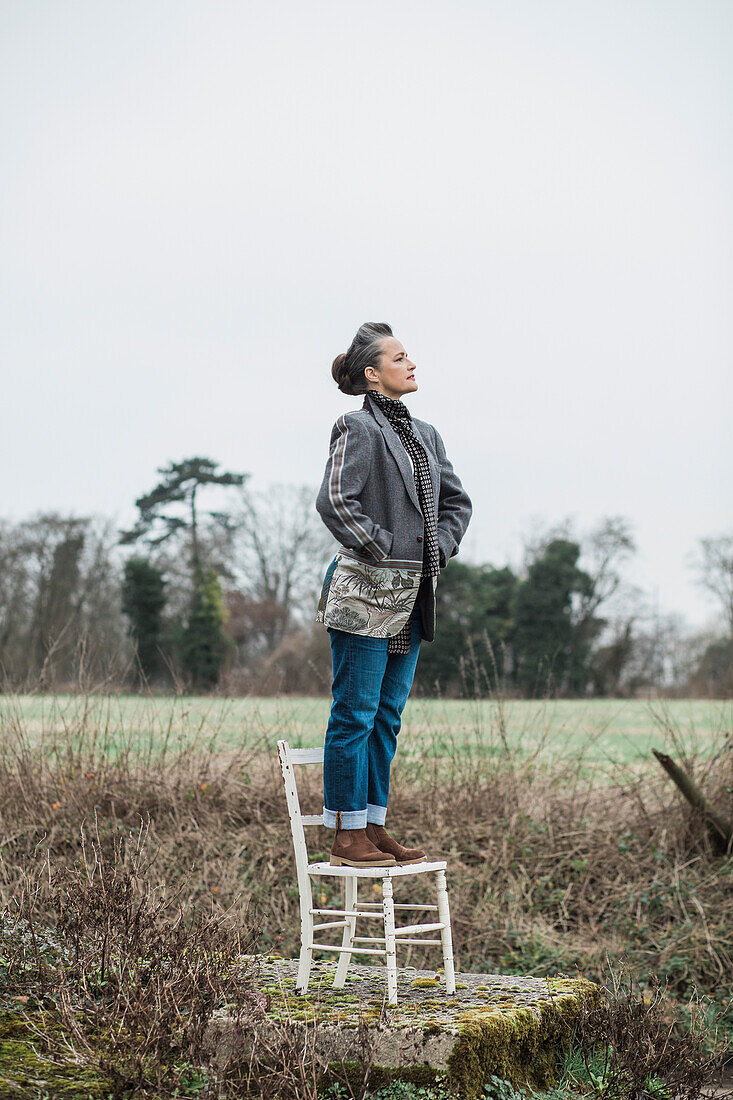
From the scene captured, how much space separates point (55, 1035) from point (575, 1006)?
2226mm

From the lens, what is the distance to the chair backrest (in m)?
4.27

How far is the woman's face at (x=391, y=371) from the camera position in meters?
4.28

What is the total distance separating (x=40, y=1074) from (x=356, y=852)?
1.38m

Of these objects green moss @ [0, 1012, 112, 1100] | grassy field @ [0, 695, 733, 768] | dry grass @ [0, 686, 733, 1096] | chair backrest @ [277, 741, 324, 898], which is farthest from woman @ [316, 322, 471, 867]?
grassy field @ [0, 695, 733, 768]

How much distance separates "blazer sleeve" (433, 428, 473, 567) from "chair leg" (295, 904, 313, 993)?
1618mm

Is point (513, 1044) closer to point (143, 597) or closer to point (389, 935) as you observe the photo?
point (389, 935)

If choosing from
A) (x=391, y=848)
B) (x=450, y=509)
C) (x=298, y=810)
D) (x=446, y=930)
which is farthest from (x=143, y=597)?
(x=446, y=930)

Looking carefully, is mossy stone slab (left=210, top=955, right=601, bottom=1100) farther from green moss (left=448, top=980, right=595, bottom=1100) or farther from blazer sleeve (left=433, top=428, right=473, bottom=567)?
blazer sleeve (left=433, top=428, right=473, bottom=567)

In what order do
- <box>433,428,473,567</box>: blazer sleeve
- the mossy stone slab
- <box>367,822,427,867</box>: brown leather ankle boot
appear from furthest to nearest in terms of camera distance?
1. <box>433,428,473,567</box>: blazer sleeve
2. <box>367,822,427,867</box>: brown leather ankle boot
3. the mossy stone slab

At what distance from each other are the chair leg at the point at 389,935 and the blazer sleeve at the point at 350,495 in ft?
4.12

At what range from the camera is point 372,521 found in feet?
13.0

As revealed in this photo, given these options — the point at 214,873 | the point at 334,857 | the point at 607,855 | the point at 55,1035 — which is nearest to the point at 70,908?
the point at 55,1035

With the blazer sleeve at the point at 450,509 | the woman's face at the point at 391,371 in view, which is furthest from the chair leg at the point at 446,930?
the woman's face at the point at 391,371

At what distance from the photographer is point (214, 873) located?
7.66 metres
